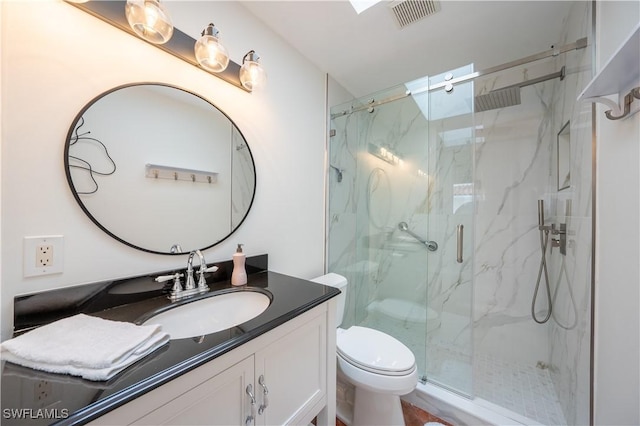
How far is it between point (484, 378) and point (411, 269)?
2.98ft

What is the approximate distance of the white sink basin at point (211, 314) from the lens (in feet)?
3.00

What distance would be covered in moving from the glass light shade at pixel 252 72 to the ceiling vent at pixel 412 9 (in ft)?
2.65

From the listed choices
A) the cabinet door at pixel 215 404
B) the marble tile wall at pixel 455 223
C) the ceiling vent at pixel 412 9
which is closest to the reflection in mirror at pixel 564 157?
the marble tile wall at pixel 455 223

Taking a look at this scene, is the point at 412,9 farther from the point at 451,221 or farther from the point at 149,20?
the point at 451,221

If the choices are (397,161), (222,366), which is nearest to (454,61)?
(397,161)

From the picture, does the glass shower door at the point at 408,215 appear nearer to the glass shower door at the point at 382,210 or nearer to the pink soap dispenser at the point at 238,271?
the glass shower door at the point at 382,210

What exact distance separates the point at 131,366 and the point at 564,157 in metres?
2.42

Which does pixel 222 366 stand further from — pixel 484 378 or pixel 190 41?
pixel 484 378

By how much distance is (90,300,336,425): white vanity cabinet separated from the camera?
551 mm

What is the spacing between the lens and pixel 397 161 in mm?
2256

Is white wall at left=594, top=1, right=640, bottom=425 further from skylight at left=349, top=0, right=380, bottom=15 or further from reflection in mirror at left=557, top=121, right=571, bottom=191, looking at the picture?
skylight at left=349, top=0, right=380, bottom=15

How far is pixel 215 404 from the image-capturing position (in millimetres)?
656

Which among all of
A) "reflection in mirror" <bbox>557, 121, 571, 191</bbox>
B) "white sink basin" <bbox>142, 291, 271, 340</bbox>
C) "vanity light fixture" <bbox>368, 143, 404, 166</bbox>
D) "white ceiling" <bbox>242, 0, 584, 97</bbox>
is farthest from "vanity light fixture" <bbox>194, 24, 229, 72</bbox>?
"reflection in mirror" <bbox>557, 121, 571, 191</bbox>

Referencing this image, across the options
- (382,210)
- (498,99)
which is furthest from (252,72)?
(498,99)
